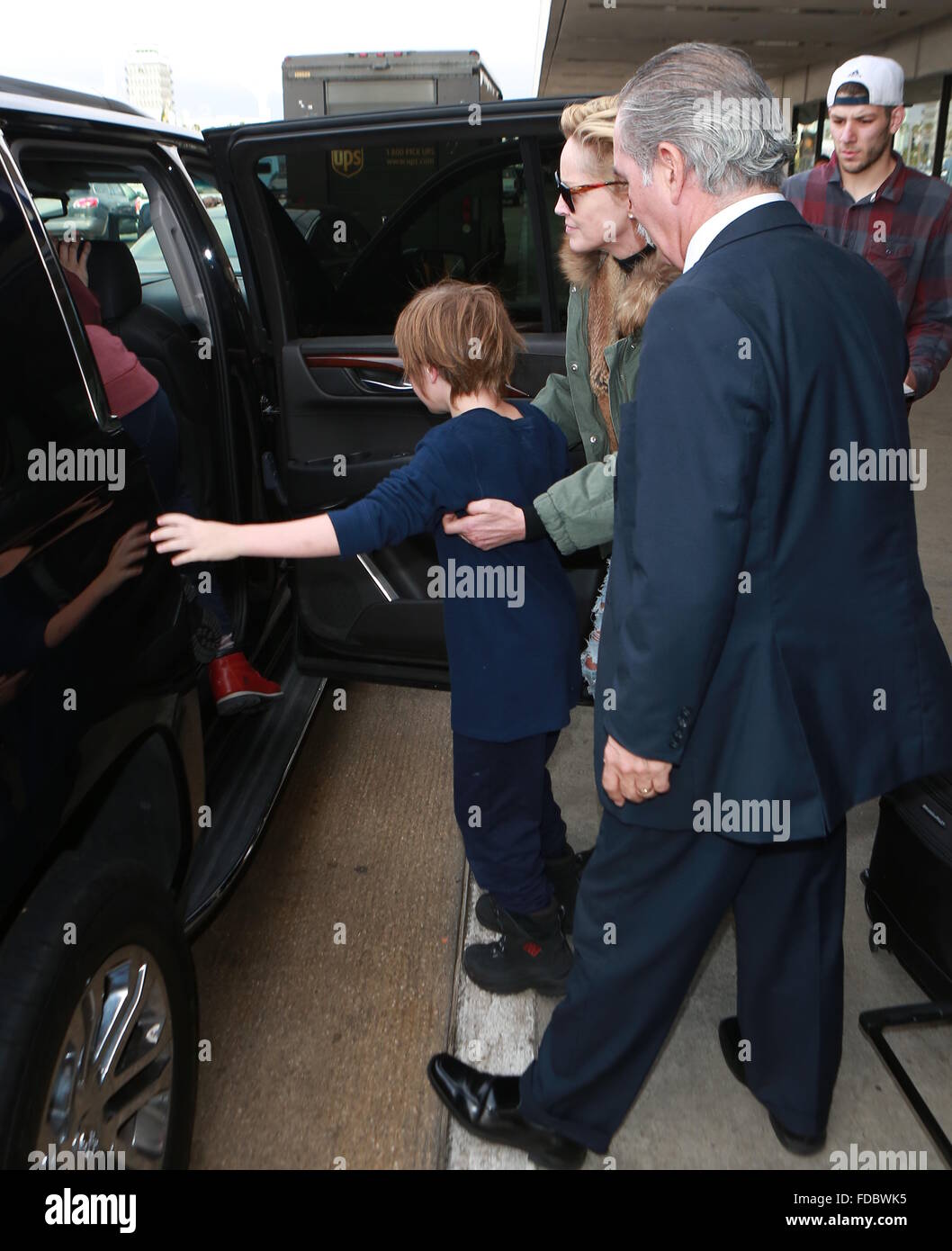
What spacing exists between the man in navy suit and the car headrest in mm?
1760

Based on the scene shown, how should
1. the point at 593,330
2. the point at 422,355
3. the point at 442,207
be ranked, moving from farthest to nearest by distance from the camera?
1. the point at 442,207
2. the point at 593,330
3. the point at 422,355

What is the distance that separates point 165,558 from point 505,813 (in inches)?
36.2

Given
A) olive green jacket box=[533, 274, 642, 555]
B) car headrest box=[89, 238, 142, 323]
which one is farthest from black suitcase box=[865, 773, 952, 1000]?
car headrest box=[89, 238, 142, 323]

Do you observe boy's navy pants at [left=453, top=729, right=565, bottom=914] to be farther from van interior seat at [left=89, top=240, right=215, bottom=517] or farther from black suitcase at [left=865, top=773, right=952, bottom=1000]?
van interior seat at [left=89, top=240, right=215, bottom=517]

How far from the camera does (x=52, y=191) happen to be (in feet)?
9.84

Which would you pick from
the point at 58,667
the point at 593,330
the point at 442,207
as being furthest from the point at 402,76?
the point at 58,667

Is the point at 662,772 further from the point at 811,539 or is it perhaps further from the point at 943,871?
the point at 943,871

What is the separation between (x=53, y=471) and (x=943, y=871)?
1933mm

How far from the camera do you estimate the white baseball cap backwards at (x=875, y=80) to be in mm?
3355

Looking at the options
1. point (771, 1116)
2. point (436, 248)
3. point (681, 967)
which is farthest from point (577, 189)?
point (771, 1116)

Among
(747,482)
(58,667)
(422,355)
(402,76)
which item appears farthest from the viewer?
(402,76)

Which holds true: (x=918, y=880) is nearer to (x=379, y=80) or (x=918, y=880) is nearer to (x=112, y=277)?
(x=112, y=277)

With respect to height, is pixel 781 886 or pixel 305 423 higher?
pixel 305 423

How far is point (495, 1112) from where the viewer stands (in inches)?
81.3
